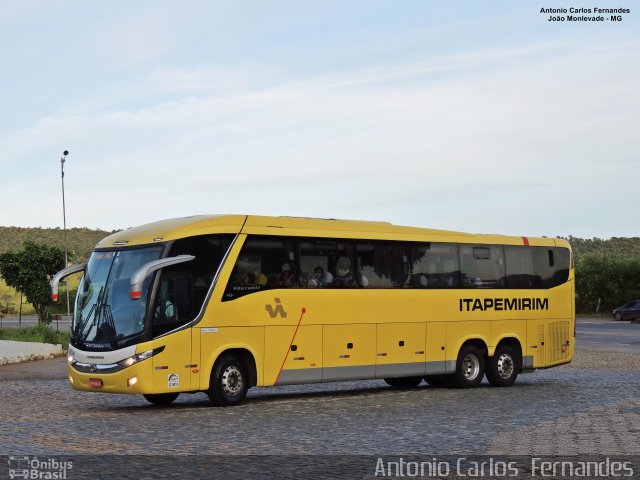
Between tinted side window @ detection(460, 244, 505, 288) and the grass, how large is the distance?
23018 mm

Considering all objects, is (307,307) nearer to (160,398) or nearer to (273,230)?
(273,230)

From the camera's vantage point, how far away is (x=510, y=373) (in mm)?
25875

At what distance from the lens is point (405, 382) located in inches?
1013

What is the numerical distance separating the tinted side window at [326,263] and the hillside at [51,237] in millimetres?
124607

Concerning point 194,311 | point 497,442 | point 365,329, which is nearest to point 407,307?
point 365,329

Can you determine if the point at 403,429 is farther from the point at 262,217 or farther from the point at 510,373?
the point at 510,373

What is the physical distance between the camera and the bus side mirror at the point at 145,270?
61.1ft

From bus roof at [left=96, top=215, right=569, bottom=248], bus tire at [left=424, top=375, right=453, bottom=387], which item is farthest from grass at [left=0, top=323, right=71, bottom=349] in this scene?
bus roof at [left=96, top=215, right=569, bottom=248]

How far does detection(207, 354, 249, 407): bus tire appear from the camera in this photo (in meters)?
19.9

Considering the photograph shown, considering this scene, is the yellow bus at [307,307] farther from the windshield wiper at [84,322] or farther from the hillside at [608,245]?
the hillside at [608,245]

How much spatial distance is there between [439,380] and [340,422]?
9.32 metres

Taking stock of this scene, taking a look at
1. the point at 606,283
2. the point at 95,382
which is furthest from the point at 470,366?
the point at 606,283

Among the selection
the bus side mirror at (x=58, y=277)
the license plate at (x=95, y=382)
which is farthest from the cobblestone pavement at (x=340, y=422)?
the bus side mirror at (x=58, y=277)

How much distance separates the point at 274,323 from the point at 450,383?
19.4 ft
